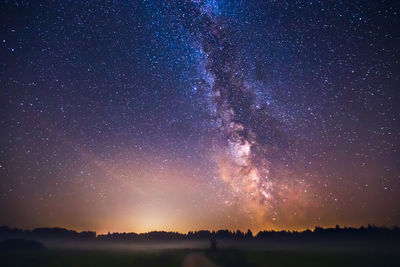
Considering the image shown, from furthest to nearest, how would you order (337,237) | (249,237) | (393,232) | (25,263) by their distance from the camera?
(249,237) → (337,237) → (393,232) → (25,263)

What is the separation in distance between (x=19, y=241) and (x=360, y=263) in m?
92.4

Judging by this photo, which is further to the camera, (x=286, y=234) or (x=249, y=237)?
(x=249, y=237)

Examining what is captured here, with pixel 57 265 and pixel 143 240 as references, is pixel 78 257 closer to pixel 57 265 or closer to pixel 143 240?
pixel 57 265

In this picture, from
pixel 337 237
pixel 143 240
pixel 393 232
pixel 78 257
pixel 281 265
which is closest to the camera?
pixel 281 265

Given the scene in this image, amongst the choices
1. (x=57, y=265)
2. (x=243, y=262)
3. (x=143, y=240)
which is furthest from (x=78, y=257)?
(x=143, y=240)

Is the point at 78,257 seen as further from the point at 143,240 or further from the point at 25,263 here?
the point at 143,240

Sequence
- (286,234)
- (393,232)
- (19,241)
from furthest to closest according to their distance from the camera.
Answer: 1. (286,234)
2. (393,232)
3. (19,241)

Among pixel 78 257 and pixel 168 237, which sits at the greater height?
pixel 168 237

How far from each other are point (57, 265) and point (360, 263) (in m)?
49.4

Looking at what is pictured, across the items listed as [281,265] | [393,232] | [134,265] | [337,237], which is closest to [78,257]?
[134,265]

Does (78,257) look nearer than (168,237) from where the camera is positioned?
Yes

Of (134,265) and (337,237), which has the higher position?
(337,237)

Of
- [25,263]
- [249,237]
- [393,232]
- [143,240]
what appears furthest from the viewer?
[143,240]

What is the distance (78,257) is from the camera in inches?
2012
